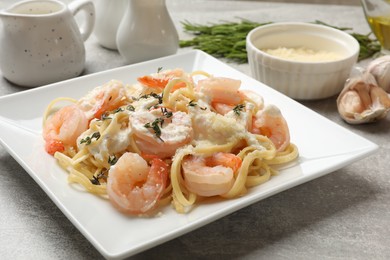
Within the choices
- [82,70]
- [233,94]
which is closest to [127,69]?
[82,70]

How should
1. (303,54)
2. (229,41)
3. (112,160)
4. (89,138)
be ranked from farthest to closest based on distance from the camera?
(229,41) → (303,54) → (89,138) → (112,160)

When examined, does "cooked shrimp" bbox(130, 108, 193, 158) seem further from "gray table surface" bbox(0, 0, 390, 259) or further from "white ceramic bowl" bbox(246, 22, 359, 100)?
"white ceramic bowl" bbox(246, 22, 359, 100)

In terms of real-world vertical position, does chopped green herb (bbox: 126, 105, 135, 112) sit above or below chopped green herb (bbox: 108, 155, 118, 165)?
above

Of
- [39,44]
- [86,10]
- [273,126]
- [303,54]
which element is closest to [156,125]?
[273,126]

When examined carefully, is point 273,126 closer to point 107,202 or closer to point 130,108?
point 130,108

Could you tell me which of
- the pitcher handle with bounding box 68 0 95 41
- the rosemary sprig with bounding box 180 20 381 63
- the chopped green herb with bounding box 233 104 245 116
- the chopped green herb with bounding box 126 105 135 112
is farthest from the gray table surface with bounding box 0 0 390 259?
the rosemary sprig with bounding box 180 20 381 63

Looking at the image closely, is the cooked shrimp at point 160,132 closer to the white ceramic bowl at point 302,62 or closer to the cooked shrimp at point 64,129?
the cooked shrimp at point 64,129

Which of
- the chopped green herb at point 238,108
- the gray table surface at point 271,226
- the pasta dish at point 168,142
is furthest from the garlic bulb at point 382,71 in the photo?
the chopped green herb at point 238,108
